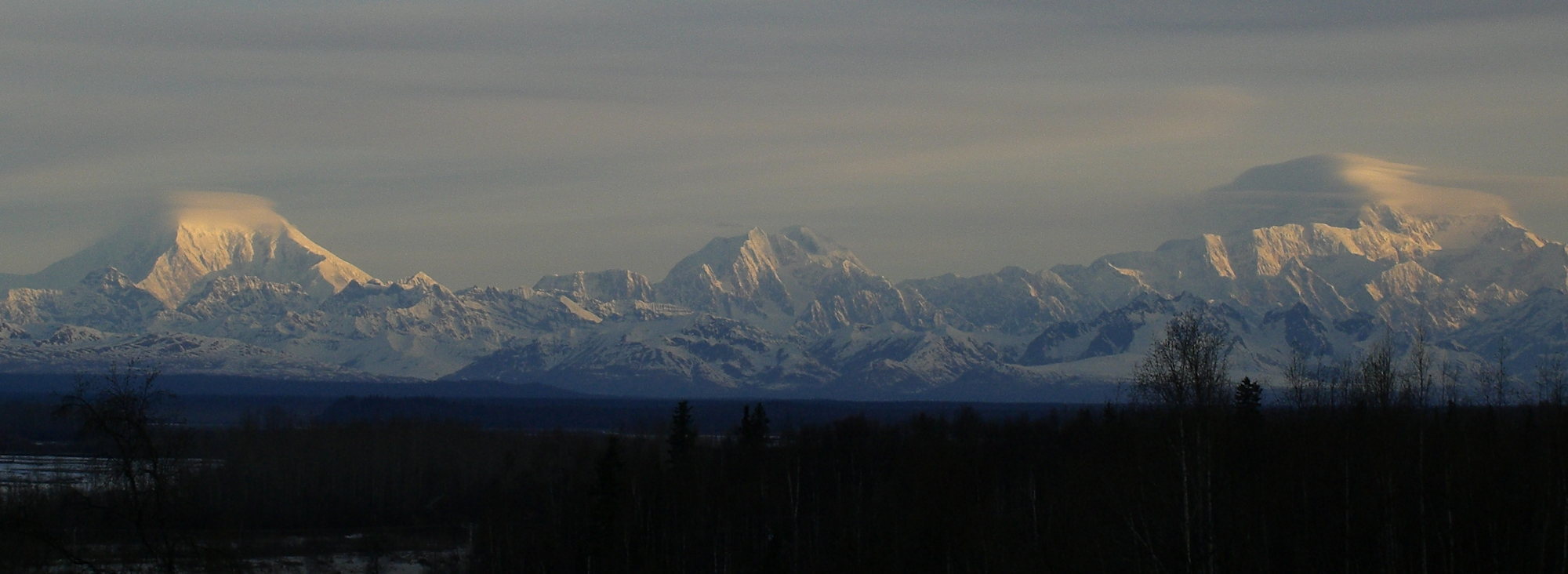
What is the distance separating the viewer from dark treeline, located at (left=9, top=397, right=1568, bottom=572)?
38531 mm

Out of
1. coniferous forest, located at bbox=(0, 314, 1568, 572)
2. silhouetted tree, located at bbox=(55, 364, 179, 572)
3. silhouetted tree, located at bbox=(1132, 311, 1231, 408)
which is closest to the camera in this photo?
silhouetted tree, located at bbox=(55, 364, 179, 572)

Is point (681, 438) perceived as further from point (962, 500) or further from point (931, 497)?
point (962, 500)

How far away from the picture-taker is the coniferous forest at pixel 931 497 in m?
34.3

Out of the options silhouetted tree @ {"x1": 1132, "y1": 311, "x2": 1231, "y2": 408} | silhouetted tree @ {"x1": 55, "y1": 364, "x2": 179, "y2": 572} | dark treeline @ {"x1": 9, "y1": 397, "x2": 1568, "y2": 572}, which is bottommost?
dark treeline @ {"x1": 9, "y1": 397, "x2": 1568, "y2": 572}

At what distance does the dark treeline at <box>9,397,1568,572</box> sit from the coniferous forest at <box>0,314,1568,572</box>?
18 cm

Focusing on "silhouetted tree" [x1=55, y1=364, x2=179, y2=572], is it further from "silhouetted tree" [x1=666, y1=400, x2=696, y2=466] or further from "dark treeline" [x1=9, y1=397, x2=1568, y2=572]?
"silhouetted tree" [x1=666, y1=400, x2=696, y2=466]

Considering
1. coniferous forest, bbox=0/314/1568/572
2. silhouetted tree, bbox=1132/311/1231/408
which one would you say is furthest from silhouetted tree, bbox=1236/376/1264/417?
silhouetted tree, bbox=1132/311/1231/408

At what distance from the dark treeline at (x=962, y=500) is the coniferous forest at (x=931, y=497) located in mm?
179

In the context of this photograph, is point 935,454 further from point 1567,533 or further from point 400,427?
point 400,427

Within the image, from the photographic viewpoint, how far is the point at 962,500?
64562mm

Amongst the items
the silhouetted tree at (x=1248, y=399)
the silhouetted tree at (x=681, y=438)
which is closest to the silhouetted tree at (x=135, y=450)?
the silhouetted tree at (x=1248, y=399)

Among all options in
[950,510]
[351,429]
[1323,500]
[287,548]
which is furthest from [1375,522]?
[351,429]

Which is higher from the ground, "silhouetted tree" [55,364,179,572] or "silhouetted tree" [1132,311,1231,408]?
"silhouetted tree" [1132,311,1231,408]

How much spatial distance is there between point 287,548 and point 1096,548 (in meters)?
65.9
